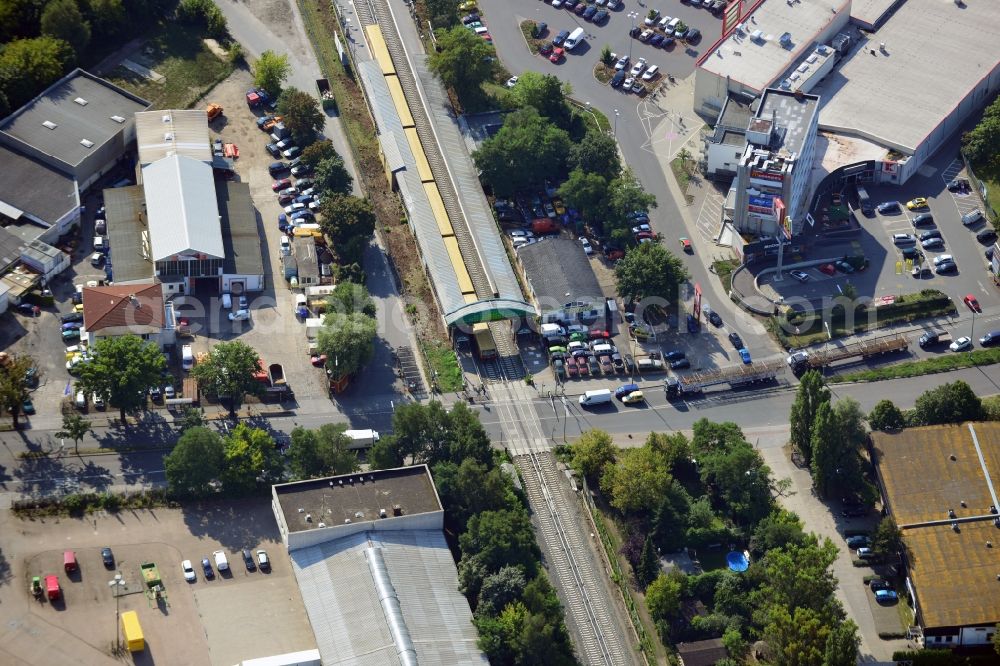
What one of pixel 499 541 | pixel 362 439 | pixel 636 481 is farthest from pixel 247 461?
pixel 636 481

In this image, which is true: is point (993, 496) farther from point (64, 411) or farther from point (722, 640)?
point (64, 411)

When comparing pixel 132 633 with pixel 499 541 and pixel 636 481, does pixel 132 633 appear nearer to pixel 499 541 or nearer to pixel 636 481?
pixel 499 541

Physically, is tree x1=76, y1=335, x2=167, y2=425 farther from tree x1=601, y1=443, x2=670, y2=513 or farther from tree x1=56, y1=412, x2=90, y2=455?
tree x1=601, y1=443, x2=670, y2=513

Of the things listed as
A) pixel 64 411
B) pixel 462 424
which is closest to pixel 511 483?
pixel 462 424

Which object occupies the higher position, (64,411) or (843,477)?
(64,411)

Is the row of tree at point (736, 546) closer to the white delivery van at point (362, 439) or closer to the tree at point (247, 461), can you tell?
the white delivery van at point (362, 439)

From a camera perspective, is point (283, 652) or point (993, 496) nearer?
point (283, 652)

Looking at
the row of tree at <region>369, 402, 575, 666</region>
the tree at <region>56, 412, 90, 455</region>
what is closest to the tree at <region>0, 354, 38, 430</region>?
the tree at <region>56, 412, 90, 455</region>
